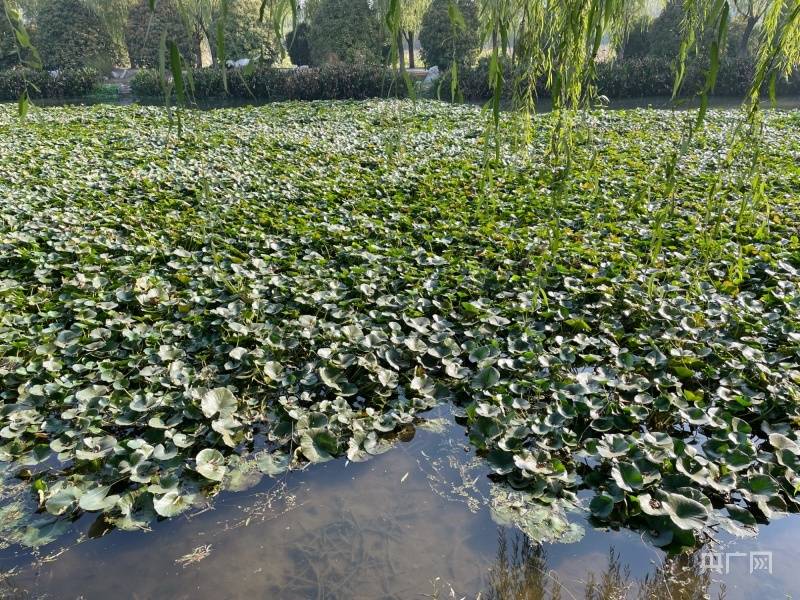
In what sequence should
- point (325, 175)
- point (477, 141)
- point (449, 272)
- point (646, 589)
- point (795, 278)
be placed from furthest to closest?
point (477, 141)
point (325, 175)
point (449, 272)
point (795, 278)
point (646, 589)

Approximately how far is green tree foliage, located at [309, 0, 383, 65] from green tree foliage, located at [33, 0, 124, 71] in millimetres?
6296

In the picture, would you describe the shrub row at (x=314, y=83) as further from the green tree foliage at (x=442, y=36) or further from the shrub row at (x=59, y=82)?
the green tree foliage at (x=442, y=36)

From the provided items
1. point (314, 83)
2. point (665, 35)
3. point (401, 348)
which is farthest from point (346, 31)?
point (401, 348)

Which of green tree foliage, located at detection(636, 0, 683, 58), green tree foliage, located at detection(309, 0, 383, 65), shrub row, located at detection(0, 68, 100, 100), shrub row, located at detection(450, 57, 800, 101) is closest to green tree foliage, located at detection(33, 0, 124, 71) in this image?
shrub row, located at detection(0, 68, 100, 100)

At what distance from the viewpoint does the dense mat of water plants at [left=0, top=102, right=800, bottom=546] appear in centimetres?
165

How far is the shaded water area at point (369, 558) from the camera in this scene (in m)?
1.45

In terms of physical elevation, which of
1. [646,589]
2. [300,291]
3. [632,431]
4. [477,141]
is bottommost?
[646,589]

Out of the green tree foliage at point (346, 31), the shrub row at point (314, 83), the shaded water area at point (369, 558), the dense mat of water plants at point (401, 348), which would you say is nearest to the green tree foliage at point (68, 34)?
the shrub row at point (314, 83)

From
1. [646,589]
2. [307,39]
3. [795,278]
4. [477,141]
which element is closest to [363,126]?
[477,141]

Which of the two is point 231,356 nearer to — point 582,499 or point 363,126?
point 582,499

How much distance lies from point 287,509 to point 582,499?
82 cm

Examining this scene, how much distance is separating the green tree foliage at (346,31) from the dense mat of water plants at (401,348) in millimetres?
12099

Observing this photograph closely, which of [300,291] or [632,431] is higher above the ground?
[300,291]

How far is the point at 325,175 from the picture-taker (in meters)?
4.77
